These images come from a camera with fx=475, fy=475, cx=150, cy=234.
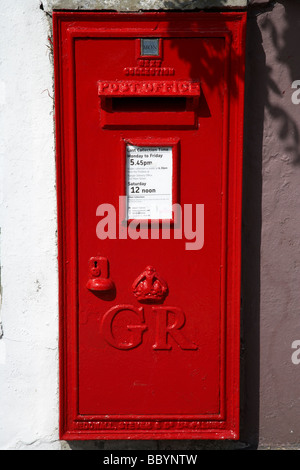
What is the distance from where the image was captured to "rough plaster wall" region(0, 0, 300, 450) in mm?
2023

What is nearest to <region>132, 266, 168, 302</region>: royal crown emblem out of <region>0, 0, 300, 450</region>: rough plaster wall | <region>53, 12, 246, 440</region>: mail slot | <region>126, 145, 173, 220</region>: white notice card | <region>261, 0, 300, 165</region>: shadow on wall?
<region>53, 12, 246, 440</region>: mail slot

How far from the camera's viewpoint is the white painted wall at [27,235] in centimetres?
203

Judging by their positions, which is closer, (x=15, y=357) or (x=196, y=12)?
(x=196, y=12)

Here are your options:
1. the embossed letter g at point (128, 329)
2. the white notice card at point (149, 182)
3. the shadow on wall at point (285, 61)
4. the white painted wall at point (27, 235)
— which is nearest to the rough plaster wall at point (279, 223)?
the shadow on wall at point (285, 61)

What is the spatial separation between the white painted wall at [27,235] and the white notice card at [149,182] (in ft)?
1.25

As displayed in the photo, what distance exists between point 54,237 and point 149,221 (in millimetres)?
462

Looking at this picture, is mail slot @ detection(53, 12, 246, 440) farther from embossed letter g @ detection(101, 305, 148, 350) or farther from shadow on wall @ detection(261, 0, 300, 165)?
shadow on wall @ detection(261, 0, 300, 165)

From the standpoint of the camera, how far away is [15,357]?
85.0 inches

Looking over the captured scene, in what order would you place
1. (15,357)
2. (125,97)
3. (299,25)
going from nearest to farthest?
(125,97), (299,25), (15,357)

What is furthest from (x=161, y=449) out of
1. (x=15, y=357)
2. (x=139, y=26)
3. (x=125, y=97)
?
(x=139, y=26)

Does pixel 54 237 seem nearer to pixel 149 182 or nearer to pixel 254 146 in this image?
pixel 149 182

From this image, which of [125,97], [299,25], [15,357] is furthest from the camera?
[15,357]

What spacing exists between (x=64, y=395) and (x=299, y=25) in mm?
1863

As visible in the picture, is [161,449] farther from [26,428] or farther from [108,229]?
[108,229]
